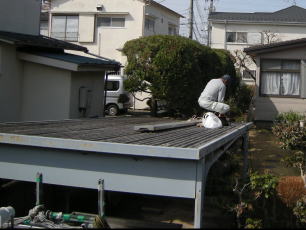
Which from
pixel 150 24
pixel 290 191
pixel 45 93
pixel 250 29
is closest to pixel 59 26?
pixel 150 24

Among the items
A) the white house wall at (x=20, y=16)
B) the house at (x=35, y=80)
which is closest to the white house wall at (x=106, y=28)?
the white house wall at (x=20, y=16)

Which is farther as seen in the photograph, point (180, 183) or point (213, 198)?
point (213, 198)

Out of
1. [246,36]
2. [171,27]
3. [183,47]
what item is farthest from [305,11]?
[183,47]

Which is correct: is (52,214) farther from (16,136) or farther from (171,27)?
(171,27)

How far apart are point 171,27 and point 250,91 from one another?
15.1 meters

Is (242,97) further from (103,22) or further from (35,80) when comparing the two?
(35,80)

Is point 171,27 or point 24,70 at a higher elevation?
point 171,27

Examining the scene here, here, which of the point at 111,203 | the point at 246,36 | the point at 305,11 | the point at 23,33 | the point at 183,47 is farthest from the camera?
the point at 305,11

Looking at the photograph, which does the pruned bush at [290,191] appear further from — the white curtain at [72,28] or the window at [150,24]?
the white curtain at [72,28]

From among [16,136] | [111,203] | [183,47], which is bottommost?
[111,203]

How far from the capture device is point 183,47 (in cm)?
1546

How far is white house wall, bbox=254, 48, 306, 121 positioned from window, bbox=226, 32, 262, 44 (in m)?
19.0

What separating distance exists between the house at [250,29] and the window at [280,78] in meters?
17.1

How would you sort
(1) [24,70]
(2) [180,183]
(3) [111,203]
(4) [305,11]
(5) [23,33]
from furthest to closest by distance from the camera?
(4) [305,11]
(5) [23,33]
(1) [24,70]
(3) [111,203]
(2) [180,183]
